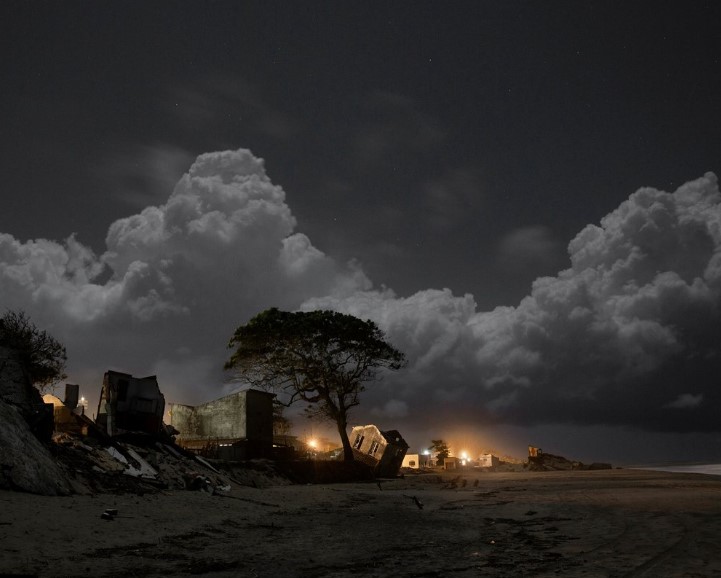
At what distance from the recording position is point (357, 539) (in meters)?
11.2

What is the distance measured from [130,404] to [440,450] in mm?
67005

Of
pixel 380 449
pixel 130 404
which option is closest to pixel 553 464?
pixel 380 449

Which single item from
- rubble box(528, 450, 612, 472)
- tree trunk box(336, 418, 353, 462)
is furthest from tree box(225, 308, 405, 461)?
rubble box(528, 450, 612, 472)

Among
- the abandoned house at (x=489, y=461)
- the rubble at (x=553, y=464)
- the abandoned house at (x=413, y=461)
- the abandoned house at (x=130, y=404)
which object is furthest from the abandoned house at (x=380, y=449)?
the abandoned house at (x=413, y=461)

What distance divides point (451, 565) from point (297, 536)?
480 centimetres

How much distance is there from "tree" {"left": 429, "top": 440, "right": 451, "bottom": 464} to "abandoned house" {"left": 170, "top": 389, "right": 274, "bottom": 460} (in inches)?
1750

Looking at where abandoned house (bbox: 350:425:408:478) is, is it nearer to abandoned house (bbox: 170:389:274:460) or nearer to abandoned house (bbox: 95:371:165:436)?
abandoned house (bbox: 170:389:274:460)

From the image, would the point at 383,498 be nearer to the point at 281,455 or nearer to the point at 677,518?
the point at 677,518

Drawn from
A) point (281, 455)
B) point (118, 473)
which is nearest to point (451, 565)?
point (118, 473)

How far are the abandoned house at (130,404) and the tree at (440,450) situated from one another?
200 ft

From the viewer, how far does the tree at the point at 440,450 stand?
8619 cm

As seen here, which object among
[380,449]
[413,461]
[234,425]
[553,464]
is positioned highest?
[234,425]

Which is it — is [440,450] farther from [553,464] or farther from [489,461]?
[553,464]

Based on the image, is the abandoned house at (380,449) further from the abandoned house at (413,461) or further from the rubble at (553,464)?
the abandoned house at (413,461)
